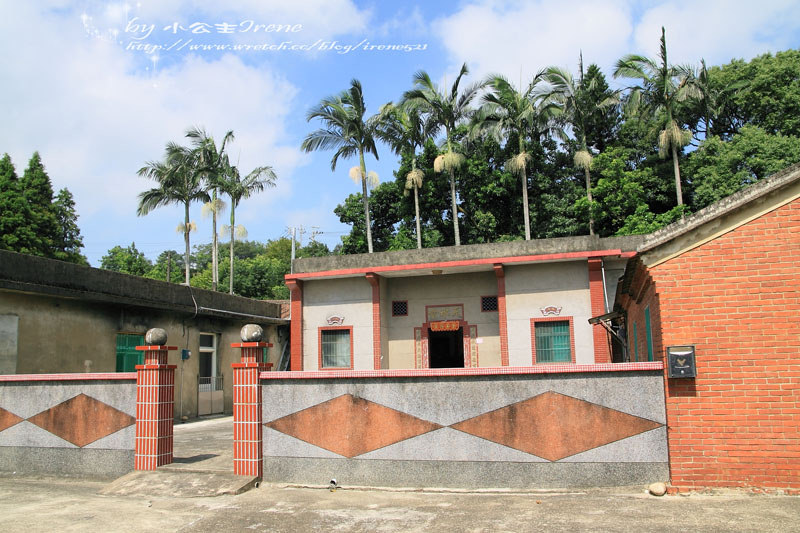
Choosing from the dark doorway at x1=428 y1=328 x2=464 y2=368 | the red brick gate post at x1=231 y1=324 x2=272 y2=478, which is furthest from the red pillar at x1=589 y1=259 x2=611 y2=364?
the red brick gate post at x1=231 y1=324 x2=272 y2=478

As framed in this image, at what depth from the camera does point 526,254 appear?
16094mm

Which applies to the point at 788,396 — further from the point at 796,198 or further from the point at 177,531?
the point at 177,531

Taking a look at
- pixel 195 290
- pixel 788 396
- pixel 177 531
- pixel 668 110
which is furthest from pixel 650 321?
pixel 668 110

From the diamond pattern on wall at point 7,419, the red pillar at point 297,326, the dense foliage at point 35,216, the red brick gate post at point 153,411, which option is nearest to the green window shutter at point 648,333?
the red brick gate post at point 153,411

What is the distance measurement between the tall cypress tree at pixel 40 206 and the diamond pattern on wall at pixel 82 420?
26066 millimetres

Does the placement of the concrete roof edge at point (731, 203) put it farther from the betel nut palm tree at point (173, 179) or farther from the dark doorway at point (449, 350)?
the betel nut palm tree at point (173, 179)

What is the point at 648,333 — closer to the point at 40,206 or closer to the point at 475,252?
the point at 475,252

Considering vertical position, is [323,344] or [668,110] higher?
[668,110]

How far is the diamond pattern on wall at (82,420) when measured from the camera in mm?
8688

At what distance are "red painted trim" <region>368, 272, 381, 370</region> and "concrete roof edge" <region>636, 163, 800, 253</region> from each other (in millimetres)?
11071

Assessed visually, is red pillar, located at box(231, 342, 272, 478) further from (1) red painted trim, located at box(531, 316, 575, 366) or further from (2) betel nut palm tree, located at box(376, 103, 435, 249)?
(2) betel nut palm tree, located at box(376, 103, 435, 249)

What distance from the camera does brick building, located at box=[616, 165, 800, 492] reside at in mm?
6418

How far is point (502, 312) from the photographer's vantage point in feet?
53.8

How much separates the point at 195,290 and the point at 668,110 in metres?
21.9
